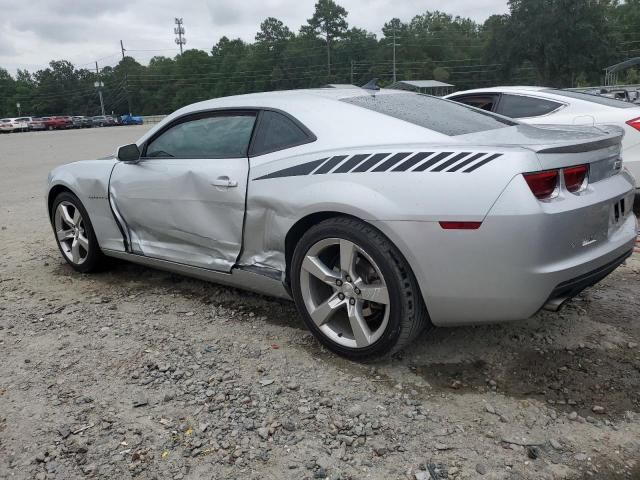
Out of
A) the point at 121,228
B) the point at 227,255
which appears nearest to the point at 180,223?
the point at 227,255

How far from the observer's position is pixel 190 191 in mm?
3676

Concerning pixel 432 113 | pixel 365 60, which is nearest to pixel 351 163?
pixel 432 113

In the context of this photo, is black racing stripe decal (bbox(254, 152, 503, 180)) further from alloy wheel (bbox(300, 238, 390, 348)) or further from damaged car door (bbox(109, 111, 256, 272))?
damaged car door (bbox(109, 111, 256, 272))

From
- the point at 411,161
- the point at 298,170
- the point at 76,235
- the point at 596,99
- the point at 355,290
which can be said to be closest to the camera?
the point at 411,161

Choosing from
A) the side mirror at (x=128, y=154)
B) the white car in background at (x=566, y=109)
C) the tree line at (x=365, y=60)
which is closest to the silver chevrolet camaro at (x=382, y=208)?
the side mirror at (x=128, y=154)

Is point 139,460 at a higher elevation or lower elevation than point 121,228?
lower

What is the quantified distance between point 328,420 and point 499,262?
1038 millimetres

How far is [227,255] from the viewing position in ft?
11.8

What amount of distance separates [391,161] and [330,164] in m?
0.36

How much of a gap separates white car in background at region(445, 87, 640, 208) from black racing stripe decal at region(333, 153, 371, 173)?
379 cm

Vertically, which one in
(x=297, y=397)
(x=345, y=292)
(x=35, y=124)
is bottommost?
(x=297, y=397)

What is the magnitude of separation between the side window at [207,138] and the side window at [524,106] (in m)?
3.74

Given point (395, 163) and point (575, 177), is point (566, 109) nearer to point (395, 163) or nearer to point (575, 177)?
point (575, 177)

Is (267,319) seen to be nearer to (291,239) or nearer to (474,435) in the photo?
(291,239)
